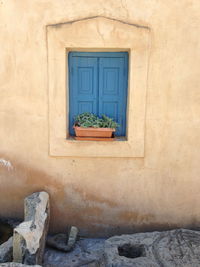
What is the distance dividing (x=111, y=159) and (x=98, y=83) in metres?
1.12

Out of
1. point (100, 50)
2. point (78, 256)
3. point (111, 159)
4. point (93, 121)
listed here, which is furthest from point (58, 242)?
point (100, 50)

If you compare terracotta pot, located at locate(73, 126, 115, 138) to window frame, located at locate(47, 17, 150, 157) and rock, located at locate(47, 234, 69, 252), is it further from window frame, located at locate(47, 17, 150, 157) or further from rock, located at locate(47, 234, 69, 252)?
rock, located at locate(47, 234, 69, 252)

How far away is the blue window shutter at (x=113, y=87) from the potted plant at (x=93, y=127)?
0.58ft

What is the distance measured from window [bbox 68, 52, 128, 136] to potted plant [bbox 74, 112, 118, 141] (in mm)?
156

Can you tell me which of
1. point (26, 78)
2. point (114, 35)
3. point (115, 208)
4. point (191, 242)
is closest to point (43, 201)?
point (115, 208)

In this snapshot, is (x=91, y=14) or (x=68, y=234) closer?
(x=91, y=14)

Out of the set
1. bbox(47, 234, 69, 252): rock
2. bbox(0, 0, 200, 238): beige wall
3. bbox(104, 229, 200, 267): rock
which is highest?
bbox(0, 0, 200, 238): beige wall

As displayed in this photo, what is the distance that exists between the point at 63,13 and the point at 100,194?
2.60 meters

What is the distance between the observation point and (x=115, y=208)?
13.3ft

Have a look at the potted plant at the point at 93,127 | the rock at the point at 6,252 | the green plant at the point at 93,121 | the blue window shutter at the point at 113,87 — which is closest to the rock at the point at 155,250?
the rock at the point at 6,252

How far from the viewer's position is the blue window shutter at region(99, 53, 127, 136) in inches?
152

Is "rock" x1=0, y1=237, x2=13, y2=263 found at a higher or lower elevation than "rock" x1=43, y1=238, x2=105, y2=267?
higher

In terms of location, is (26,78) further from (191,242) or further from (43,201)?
(191,242)


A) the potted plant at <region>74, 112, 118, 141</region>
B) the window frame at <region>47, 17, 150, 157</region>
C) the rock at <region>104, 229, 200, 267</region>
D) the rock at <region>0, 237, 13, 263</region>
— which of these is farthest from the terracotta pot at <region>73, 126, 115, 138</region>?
the rock at <region>0, 237, 13, 263</region>
